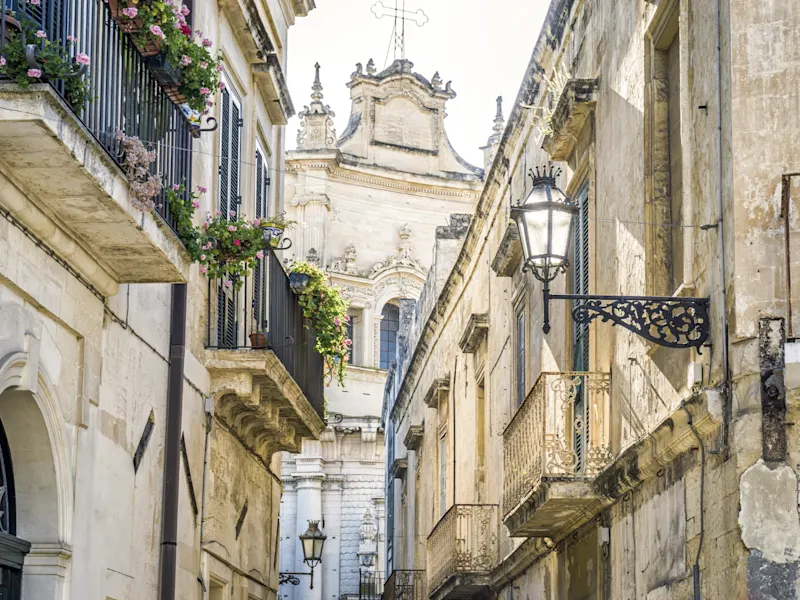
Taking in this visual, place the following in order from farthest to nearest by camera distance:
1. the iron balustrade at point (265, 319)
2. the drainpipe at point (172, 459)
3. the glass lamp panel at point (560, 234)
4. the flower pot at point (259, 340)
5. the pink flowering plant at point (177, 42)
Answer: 1. the iron balustrade at point (265, 319)
2. the flower pot at point (259, 340)
3. the drainpipe at point (172, 459)
4. the pink flowering plant at point (177, 42)
5. the glass lamp panel at point (560, 234)

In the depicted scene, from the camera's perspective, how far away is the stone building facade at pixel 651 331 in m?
7.86

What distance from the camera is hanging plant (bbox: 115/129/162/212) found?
8648 millimetres

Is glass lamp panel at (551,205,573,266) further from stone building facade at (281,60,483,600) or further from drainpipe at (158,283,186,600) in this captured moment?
stone building facade at (281,60,483,600)

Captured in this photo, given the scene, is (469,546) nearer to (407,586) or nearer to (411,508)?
(407,586)

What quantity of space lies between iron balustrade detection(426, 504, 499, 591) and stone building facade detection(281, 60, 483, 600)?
58.6 feet

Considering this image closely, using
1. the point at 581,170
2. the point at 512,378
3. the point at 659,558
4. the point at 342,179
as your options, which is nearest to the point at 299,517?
the point at 342,179

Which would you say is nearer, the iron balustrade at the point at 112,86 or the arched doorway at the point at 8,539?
the iron balustrade at the point at 112,86

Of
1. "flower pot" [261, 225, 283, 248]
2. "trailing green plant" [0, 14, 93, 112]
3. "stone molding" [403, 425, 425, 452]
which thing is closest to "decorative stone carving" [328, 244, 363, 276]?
"stone molding" [403, 425, 425, 452]

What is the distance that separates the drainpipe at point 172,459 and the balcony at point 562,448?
264 centimetres

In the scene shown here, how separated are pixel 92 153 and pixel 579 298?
277 cm

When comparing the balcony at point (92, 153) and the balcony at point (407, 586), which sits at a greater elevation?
the balcony at point (92, 153)

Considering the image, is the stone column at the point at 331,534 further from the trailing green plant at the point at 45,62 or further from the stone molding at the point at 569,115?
the trailing green plant at the point at 45,62

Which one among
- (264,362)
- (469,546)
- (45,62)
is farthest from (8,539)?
(469,546)

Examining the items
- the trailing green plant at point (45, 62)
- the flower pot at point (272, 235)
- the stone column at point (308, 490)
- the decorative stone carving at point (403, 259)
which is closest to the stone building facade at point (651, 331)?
the flower pot at point (272, 235)
